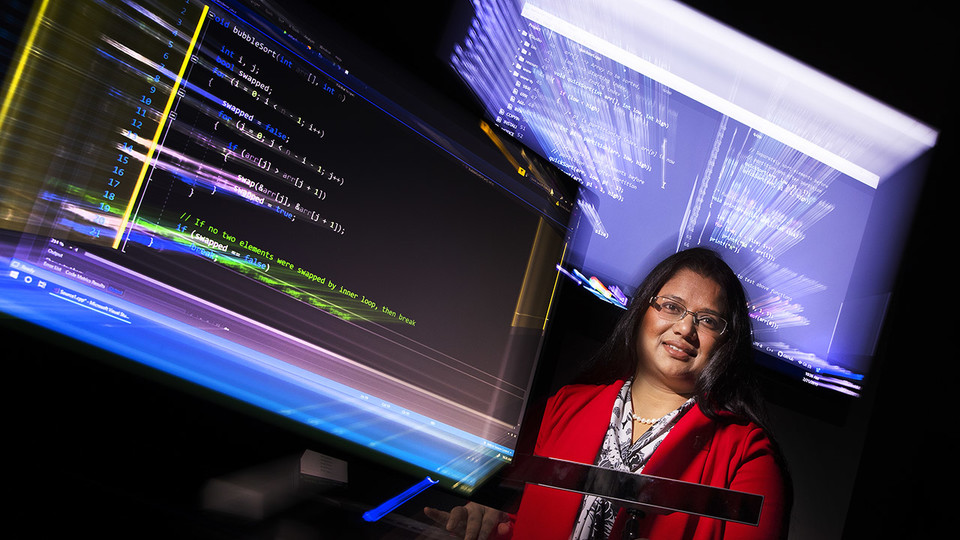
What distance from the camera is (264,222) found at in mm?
791

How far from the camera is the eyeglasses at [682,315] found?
132cm

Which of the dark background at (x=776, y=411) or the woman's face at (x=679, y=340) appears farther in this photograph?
the woman's face at (x=679, y=340)

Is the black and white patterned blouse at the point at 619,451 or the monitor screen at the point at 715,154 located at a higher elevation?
the monitor screen at the point at 715,154

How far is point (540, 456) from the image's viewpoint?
48.9 inches

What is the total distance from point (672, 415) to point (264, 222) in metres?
0.93

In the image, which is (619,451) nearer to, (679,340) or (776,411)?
(679,340)

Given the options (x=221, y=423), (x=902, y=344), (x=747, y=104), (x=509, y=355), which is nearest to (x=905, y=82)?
(x=747, y=104)

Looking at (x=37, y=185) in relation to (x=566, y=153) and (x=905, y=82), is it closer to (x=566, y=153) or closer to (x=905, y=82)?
(x=566, y=153)

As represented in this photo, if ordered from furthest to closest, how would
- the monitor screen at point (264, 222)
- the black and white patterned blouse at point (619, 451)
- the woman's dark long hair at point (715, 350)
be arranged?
the woman's dark long hair at point (715, 350), the black and white patterned blouse at point (619, 451), the monitor screen at point (264, 222)

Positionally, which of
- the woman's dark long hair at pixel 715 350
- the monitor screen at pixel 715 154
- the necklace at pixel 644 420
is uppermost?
the monitor screen at pixel 715 154

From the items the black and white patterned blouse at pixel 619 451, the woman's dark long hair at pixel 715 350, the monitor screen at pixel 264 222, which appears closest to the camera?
the monitor screen at pixel 264 222

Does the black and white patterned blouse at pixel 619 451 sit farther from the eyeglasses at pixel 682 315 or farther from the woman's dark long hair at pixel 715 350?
the eyeglasses at pixel 682 315

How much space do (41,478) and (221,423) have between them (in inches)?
8.2

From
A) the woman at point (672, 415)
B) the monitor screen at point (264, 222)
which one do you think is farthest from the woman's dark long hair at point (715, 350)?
the monitor screen at point (264, 222)
